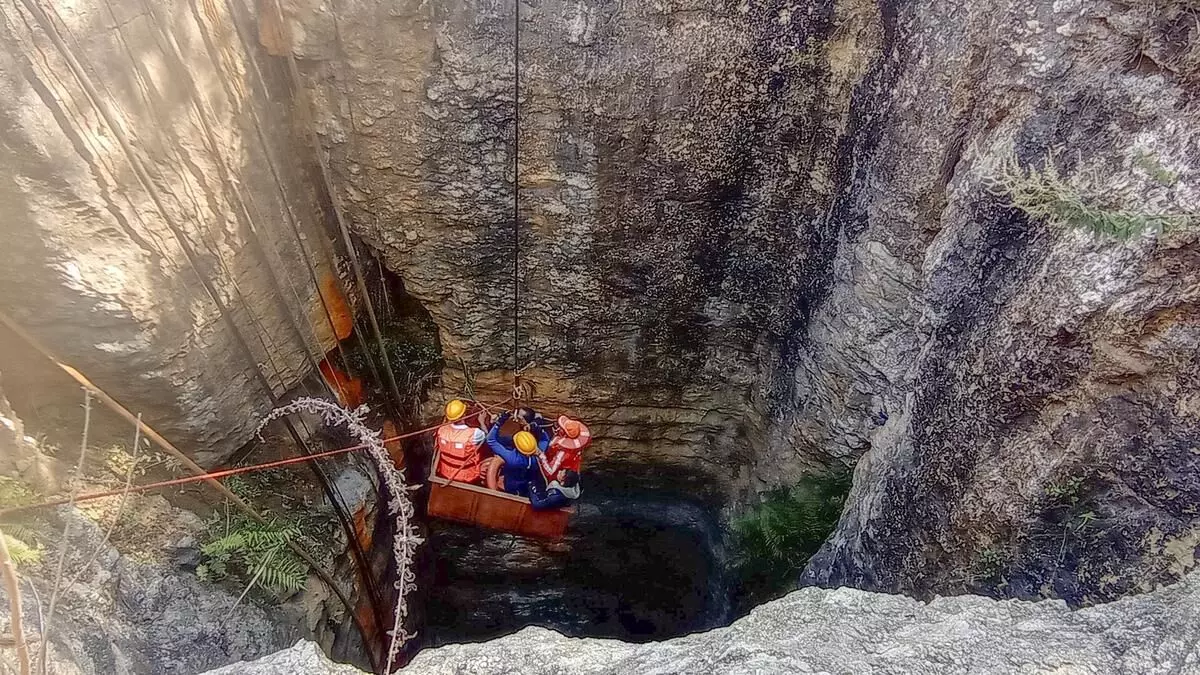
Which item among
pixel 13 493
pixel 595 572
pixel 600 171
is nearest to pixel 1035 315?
pixel 600 171

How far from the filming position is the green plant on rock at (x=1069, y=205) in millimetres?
2283

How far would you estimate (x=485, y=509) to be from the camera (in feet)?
17.3

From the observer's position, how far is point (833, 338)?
177 inches

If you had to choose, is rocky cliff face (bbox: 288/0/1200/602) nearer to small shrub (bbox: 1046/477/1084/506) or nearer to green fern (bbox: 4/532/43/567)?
small shrub (bbox: 1046/477/1084/506)

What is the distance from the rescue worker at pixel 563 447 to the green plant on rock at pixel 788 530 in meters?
1.39

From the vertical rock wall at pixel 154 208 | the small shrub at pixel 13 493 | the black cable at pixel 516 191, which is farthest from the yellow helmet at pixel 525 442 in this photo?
the small shrub at pixel 13 493

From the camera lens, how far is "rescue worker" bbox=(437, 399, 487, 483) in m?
4.98

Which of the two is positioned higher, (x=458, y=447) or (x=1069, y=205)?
(x=1069, y=205)

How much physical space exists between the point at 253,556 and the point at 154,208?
1.83 meters

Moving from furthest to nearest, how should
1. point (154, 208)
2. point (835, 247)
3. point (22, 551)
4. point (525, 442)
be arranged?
1. point (525, 442)
2. point (835, 247)
3. point (154, 208)
4. point (22, 551)

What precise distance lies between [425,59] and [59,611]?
2.92 meters

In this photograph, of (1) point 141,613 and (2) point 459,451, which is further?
(2) point 459,451

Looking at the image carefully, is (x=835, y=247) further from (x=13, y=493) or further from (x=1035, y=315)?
(x=13, y=493)

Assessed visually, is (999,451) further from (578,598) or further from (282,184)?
(578,598)
